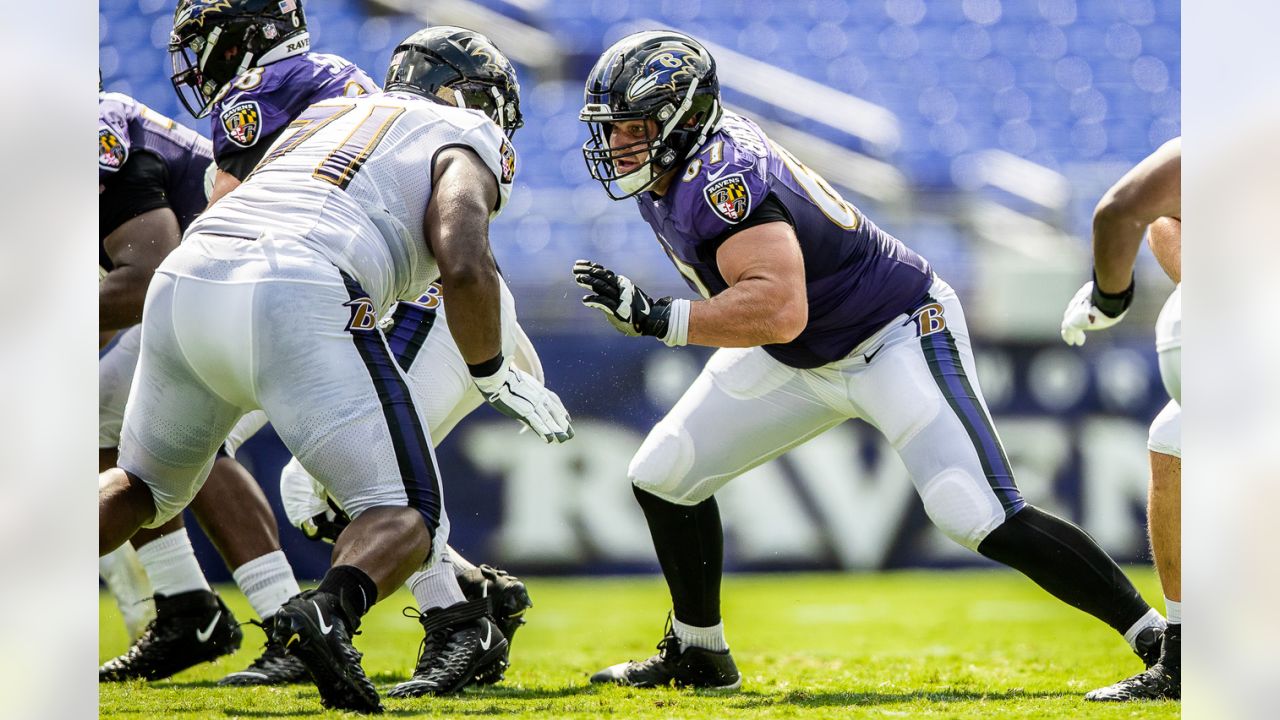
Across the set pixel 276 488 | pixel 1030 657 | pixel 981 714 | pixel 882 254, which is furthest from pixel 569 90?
pixel 981 714

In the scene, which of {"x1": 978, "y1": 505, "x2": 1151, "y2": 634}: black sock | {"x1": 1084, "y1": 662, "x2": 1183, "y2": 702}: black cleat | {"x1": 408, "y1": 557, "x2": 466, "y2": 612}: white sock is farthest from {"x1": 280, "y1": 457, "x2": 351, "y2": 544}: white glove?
{"x1": 1084, "y1": 662, "x2": 1183, "y2": 702}: black cleat

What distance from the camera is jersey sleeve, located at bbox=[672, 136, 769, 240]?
256cm

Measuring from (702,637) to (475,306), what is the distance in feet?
3.28

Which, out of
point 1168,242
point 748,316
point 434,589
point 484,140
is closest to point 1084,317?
point 1168,242

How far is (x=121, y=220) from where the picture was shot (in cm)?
319

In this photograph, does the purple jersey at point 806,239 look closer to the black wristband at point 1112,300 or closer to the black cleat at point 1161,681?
the black wristband at point 1112,300

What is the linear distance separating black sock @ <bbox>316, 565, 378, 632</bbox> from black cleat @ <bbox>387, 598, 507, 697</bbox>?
496mm

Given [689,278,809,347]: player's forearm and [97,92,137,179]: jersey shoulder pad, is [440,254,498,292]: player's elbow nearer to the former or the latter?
[689,278,809,347]: player's forearm

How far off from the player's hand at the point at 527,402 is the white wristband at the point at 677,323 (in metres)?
0.31

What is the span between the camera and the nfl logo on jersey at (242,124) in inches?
114

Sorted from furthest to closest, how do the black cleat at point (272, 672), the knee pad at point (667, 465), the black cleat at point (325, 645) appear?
the black cleat at point (272, 672) → the knee pad at point (667, 465) → the black cleat at point (325, 645)

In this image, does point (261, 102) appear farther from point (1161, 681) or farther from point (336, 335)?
point (1161, 681)

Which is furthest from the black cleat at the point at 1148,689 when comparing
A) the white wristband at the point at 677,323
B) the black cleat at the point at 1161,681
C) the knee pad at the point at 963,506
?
the white wristband at the point at 677,323
